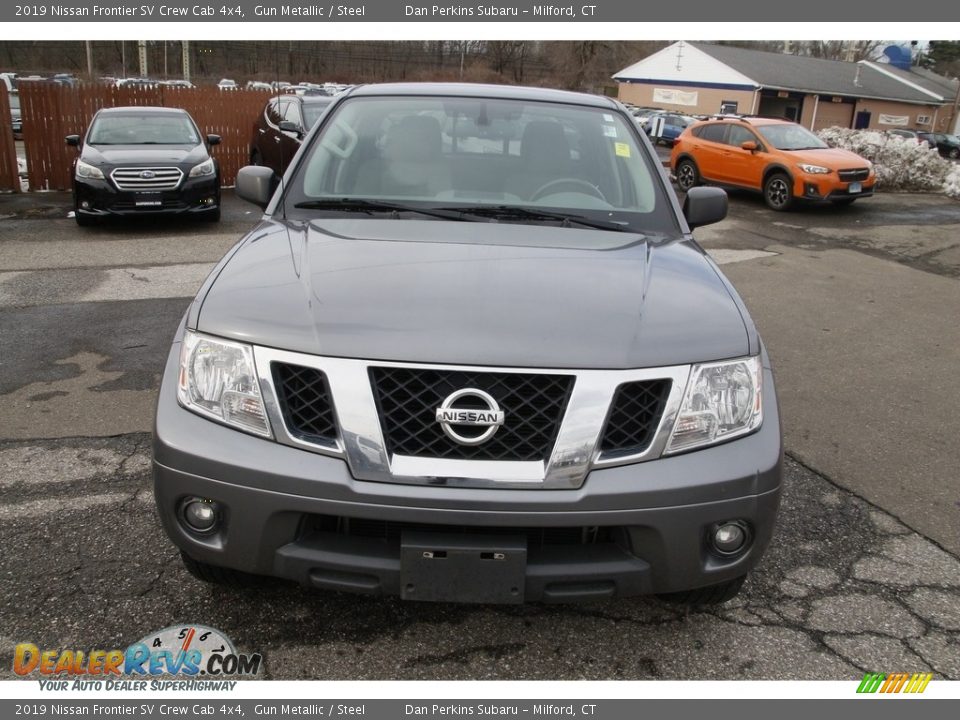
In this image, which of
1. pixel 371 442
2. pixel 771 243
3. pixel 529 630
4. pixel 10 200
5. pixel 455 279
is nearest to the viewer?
pixel 371 442

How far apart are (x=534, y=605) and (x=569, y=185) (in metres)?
1.82

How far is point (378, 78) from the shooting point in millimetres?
65500

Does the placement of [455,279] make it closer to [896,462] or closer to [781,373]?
[896,462]

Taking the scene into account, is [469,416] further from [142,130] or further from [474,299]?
[142,130]

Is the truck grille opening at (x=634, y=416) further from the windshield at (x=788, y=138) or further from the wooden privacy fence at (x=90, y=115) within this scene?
the windshield at (x=788, y=138)

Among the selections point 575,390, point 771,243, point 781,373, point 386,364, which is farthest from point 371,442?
point 771,243

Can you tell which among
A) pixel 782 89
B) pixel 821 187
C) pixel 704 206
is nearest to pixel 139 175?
pixel 704 206

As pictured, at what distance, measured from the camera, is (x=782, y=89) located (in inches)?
1821

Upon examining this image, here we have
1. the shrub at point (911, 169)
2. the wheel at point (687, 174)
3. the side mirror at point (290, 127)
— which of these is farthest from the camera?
the shrub at point (911, 169)

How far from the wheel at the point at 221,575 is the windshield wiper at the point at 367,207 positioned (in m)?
1.53

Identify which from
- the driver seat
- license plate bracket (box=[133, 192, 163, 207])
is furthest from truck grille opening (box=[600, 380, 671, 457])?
license plate bracket (box=[133, 192, 163, 207])

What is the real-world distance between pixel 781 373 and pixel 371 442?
4.19 metres

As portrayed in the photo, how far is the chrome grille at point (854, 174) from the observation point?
1412 centimetres

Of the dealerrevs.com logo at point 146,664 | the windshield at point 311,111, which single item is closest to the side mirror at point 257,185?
the dealerrevs.com logo at point 146,664
